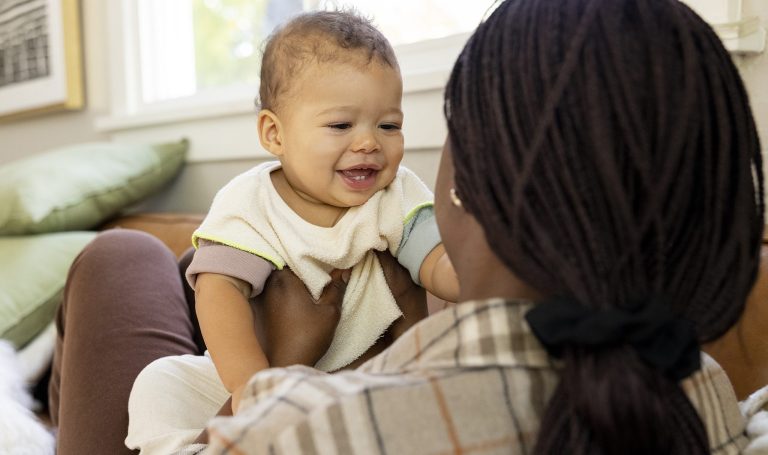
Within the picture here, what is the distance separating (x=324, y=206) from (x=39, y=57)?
2.25m

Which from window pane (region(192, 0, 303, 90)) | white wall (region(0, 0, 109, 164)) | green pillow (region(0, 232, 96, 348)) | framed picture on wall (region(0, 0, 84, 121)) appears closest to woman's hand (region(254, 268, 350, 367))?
green pillow (region(0, 232, 96, 348))

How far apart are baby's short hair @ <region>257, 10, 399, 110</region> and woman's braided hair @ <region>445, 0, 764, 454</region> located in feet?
1.38

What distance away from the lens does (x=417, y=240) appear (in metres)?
1.09

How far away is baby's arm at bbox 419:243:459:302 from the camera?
104cm

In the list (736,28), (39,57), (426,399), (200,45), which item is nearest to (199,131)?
(200,45)

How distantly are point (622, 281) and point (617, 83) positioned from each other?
0.14m

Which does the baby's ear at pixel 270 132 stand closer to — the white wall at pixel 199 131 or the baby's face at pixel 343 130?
the baby's face at pixel 343 130

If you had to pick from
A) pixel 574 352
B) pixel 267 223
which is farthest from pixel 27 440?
pixel 574 352

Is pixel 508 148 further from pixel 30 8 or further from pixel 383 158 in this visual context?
pixel 30 8

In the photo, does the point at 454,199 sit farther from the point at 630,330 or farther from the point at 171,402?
the point at 171,402

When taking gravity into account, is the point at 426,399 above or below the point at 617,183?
below

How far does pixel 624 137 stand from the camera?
590 millimetres

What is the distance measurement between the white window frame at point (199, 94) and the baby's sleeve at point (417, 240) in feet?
1.85

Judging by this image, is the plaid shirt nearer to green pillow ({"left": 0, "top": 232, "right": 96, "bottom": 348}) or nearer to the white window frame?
the white window frame
